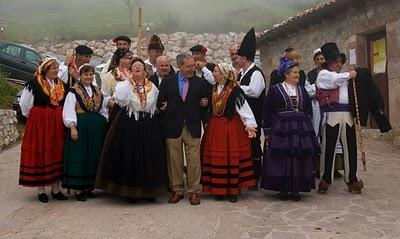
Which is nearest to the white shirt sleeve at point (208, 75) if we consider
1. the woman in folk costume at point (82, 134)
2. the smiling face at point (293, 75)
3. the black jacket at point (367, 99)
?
the smiling face at point (293, 75)

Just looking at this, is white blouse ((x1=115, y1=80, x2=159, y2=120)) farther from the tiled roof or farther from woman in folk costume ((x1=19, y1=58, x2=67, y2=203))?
the tiled roof

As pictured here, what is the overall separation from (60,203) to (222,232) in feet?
6.95

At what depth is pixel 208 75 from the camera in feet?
18.4

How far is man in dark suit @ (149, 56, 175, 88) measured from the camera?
18.2 feet

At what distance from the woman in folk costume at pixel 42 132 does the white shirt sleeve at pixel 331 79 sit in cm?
305

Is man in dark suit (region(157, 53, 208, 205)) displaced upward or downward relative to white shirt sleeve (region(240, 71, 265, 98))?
downward

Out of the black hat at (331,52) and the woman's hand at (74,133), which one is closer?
the woman's hand at (74,133)

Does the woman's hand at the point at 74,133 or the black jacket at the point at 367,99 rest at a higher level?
the black jacket at the point at 367,99

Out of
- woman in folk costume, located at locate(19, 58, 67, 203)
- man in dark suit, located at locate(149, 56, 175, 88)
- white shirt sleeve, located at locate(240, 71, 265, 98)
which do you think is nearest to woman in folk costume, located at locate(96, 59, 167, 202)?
man in dark suit, located at locate(149, 56, 175, 88)

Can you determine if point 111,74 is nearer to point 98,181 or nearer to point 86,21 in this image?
point 98,181

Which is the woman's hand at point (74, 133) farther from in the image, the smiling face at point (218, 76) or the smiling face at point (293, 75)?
the smiling face at point (293, 75)

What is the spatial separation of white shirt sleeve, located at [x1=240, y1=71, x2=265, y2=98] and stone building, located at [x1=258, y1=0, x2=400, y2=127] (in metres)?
4.60

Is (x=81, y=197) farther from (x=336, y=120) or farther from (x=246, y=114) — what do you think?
(x=336, y=120)

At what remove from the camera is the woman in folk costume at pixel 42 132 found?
528 centimetres
